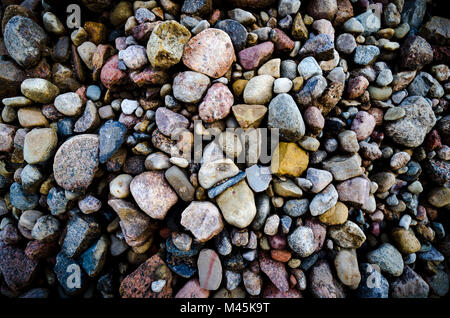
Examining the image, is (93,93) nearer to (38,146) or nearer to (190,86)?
(38,146)

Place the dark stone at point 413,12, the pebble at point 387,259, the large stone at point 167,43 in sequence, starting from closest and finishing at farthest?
1. the large stone at point 167,43
2. the pebble at point 387,259
3. the dark stone at point 413,12

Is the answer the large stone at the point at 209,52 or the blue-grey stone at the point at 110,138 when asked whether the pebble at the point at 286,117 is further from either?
the blue-grey stone at the point at 110,138

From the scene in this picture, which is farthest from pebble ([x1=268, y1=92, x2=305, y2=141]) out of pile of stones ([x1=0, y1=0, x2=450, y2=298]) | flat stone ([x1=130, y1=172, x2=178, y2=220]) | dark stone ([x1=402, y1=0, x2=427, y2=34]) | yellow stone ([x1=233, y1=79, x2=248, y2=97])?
dark stone ([x1=402, y1=0, x2=427, y2=34])

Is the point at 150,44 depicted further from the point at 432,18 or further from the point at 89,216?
the point at 432,18

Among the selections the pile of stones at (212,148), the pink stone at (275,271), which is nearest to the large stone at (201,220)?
the pile of stones at (212,148)

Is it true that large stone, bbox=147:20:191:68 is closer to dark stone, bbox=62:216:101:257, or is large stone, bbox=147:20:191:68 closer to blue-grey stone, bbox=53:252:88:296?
dark stone, bbox=62:216:101:257

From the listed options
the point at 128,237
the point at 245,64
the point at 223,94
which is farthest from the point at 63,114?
the point at 245,64
